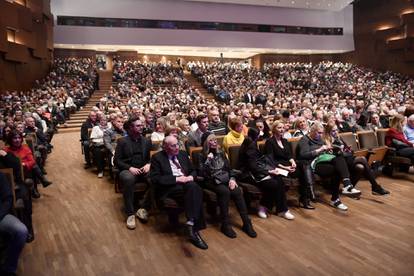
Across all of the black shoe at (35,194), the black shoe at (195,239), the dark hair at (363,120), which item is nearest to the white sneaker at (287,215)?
the black shoe at (195,239)

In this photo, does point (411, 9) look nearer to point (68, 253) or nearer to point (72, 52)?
point (72, 52)

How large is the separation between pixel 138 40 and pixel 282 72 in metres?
8.77

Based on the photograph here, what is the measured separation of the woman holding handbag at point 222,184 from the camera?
10.4 ft

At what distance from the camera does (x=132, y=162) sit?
3.65m

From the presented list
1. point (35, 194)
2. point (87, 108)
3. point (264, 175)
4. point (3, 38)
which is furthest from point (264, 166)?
point (87, 108)

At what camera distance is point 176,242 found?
3051mm

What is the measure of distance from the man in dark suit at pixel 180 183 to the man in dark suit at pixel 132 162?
1.17ft

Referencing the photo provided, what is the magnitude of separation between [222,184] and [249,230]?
1.62ft

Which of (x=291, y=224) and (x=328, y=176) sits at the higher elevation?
(x=328, y=176)

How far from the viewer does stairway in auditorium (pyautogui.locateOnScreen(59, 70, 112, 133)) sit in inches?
478

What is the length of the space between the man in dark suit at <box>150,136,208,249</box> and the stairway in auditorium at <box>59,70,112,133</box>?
31.7 ft

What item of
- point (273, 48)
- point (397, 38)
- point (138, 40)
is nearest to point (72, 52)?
point (138, 40)

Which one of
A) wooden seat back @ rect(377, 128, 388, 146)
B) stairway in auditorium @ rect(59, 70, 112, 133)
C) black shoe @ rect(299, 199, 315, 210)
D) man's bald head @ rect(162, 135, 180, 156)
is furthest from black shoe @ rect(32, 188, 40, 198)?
stairway in auditorium @ rect(59, 70, 112, 133)

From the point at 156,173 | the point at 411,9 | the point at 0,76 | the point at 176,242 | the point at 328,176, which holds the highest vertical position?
the point at 411,9
